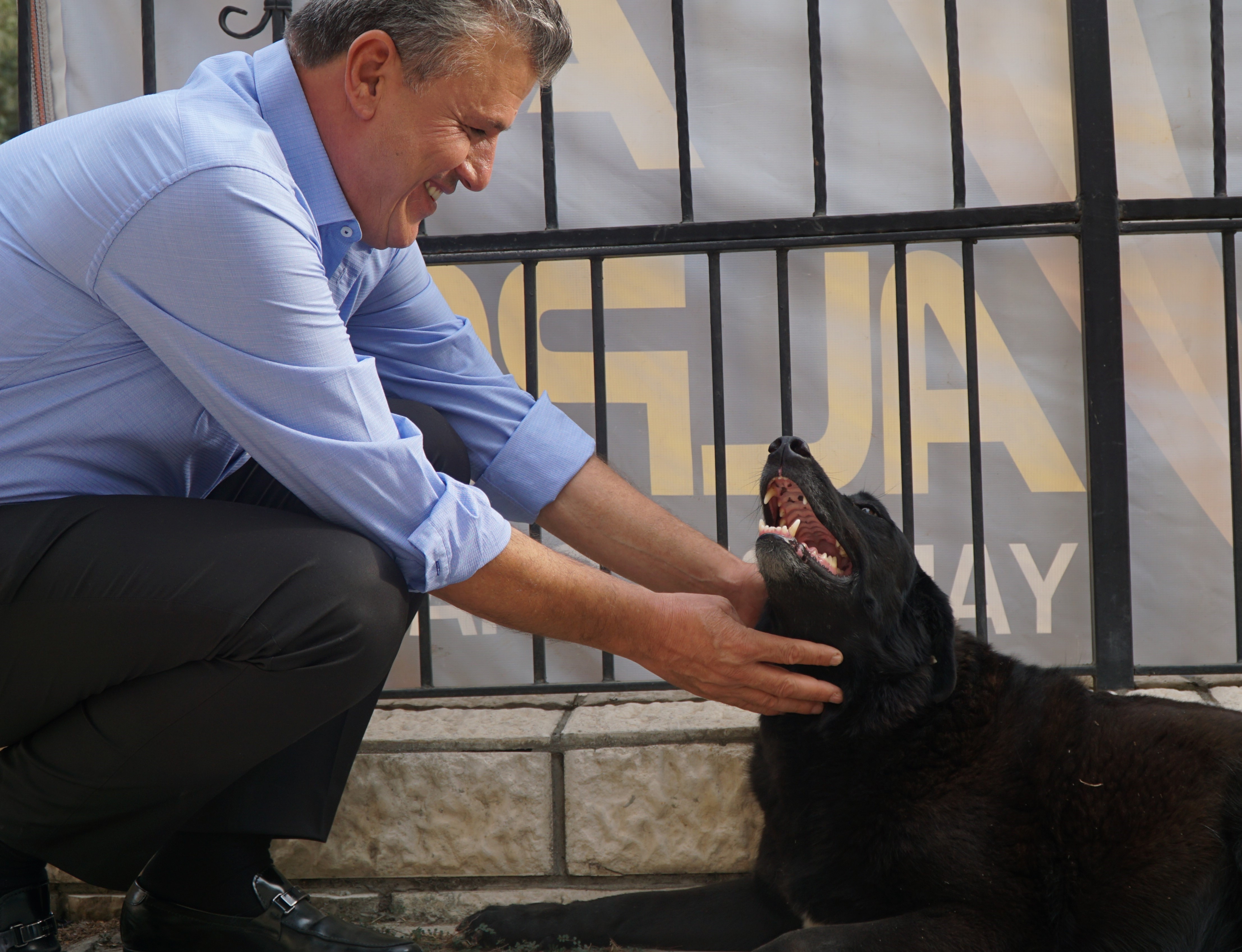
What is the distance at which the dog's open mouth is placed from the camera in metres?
2.20

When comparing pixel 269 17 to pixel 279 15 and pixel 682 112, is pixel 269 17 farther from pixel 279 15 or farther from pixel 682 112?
pixel 682 112

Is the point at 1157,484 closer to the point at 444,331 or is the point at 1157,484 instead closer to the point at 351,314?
the point at 444,331

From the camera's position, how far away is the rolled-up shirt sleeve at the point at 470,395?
2.34 meters

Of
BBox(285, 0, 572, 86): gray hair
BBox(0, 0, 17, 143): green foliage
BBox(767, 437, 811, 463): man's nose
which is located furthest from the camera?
BBox(0, 0, 17, 143): green foliage

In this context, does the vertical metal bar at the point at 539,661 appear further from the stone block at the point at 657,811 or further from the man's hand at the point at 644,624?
the man's hand at the point at 644,624

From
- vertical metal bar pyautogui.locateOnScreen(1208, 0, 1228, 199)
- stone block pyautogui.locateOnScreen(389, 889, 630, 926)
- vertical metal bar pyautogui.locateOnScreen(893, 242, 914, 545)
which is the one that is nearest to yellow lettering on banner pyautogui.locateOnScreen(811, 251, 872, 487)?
vertical metal bar pyautogui.locateOnScreen(893, 242, 914, 545)

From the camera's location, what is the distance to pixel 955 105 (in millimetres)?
2760

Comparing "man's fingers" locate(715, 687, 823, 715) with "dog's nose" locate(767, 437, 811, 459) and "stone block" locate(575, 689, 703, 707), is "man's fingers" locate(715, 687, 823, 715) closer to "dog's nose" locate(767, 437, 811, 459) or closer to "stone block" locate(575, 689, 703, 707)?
"dog's nose" locate(767, 437, 811, 459)

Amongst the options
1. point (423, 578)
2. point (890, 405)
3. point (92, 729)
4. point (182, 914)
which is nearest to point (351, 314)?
point (423, 578)

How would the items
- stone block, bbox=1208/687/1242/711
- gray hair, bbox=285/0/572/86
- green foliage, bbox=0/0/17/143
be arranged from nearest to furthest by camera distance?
gray hair, bbox=285/0/572/86 < stone block, bbox=1208/687/1242/711 < green foliage, bbox=0/0/17/143

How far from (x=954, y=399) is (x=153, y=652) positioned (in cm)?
237

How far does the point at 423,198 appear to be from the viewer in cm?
196

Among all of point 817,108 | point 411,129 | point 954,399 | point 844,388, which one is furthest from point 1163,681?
point 411,129

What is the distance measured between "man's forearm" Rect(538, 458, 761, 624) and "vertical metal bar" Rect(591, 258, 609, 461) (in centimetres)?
44
